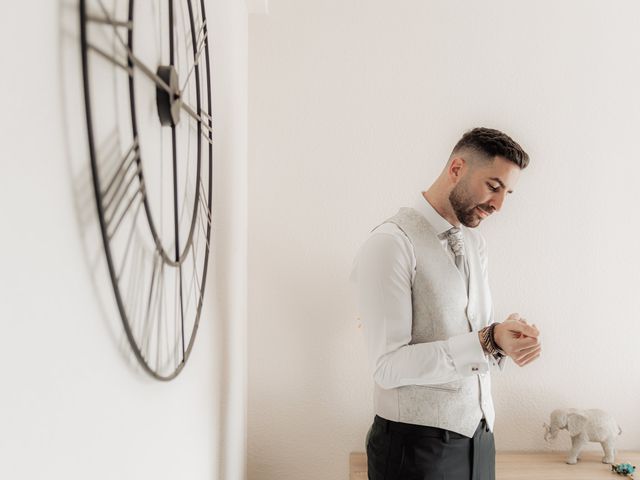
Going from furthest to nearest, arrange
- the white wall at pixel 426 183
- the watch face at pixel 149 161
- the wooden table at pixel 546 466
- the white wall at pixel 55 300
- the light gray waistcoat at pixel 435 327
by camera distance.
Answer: the white wall at pixel 426 183 < the wooden table at pixel 546 466 < the light gray waistcoat at pixel 435 327 < the watch face at pixel 149 161 < the white wall at pixel 55 300

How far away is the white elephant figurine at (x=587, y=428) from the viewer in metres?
1.91

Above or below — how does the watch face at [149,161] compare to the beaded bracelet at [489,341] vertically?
above

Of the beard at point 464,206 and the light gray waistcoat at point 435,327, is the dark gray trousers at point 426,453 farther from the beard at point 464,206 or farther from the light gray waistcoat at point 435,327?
the beard at point 464,206

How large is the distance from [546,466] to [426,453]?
82 cm

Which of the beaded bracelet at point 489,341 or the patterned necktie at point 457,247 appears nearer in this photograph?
the beaded bracelet at point 489,341

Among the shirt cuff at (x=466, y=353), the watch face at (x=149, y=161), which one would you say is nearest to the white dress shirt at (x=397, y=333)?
the shirt cuff at (x=466, y=353)

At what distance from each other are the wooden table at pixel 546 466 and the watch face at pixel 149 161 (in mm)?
1118

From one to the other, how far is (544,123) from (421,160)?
458 mm

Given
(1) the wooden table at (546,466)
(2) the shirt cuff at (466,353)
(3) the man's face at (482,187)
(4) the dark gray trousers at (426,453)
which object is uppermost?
(3) the man's face at (482,187)

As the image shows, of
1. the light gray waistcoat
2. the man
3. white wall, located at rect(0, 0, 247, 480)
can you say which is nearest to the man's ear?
the man

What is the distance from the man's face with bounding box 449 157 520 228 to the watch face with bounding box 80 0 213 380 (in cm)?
62

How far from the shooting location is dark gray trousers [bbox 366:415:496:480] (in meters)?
1.35

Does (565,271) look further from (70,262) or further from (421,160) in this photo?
(70,262)

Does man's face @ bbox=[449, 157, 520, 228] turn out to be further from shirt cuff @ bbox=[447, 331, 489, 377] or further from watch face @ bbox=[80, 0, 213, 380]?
watch face @ bbox=[80, 0, 213, 380]
